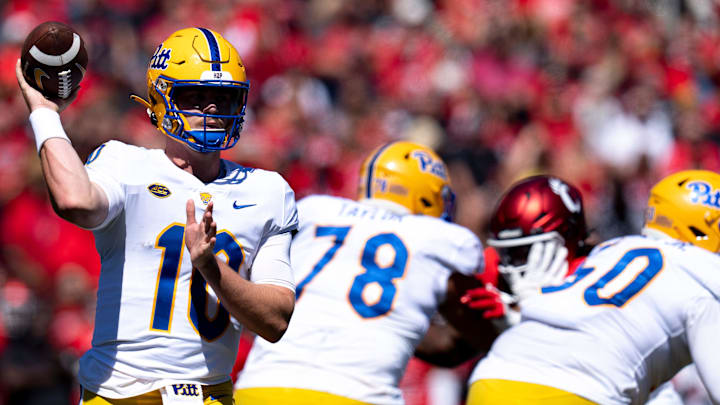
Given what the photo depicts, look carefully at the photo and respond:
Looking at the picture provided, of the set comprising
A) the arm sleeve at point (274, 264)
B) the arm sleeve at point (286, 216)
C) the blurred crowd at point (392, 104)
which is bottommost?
the blurred crowd at point (392, 104)

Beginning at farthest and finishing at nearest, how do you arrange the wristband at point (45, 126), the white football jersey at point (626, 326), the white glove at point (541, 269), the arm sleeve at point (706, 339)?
1. the white glove at point (541, 269)
2. the white football jersey at point (626, 326)
3. the arm sleeve at point (706, 339)
4. the wristband at point (45, 126)

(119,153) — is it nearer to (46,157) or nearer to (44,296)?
(46,157)

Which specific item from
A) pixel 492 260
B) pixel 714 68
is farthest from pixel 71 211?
pixel 714 68

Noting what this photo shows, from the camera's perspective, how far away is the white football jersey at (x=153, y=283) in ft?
10.4

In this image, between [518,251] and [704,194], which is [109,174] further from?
[704,194]

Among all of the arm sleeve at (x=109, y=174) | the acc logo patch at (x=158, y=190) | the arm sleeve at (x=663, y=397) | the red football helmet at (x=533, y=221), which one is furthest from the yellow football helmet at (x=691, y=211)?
the arm sleeve at (x=109, y=174)

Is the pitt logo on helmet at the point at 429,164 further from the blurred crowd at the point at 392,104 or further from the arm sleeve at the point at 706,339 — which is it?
the blurred crowd at the point at 392,104

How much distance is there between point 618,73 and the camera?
12156 millimetres

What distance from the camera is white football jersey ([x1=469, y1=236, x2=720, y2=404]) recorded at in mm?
4203

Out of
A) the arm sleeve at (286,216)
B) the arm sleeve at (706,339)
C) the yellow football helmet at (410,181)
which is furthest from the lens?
the yellow football helmet at (410,181)

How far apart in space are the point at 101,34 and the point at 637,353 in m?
8.59

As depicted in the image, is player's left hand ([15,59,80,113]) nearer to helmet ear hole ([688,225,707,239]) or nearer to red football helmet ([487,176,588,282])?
red football helmet ([487,176,588,282])

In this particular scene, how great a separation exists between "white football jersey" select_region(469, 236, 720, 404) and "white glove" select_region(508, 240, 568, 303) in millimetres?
434

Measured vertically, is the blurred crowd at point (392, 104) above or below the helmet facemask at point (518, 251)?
below
